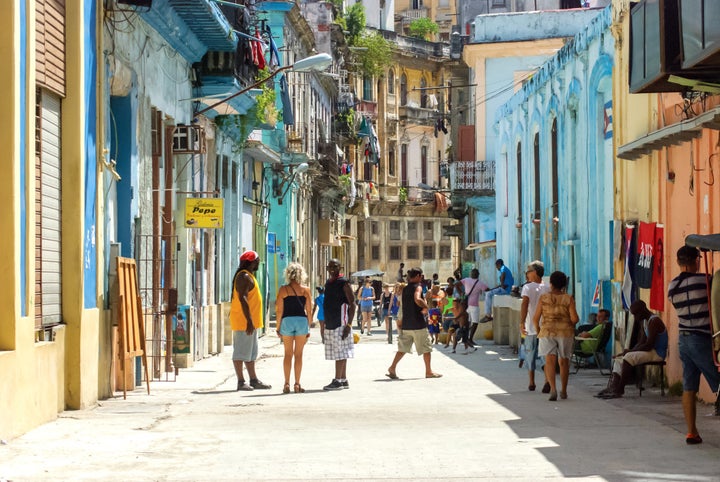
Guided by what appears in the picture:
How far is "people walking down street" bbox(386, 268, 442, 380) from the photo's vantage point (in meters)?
20.2

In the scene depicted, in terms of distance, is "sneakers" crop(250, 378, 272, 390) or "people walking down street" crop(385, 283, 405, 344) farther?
"people walking down street" crop(385, 283, 405, 344)

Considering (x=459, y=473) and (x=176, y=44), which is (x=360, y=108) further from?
(x=459, y=473)

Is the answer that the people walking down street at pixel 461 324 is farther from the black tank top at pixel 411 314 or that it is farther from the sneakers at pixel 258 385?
the sneakers at pixel 258 385

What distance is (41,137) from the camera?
1406 centimetres

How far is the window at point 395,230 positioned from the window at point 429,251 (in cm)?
191

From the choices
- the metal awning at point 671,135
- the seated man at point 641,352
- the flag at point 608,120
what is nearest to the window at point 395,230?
the flag at point 608,120

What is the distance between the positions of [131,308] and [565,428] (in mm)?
5759

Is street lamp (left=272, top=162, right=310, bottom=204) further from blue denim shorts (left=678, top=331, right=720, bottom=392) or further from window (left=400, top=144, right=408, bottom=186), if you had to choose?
window (left=400, top=144, right=408, bottom=186)

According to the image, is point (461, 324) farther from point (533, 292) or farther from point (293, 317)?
point (293, 317)

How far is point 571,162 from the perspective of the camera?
25.0 metres

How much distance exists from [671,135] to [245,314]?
538cm

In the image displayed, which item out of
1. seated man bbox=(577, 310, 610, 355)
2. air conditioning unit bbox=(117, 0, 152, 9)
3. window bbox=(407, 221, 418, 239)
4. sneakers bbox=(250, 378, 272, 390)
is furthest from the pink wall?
window bbox=(407, 221, 418, 239)

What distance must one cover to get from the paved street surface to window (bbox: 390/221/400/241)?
5617 cm

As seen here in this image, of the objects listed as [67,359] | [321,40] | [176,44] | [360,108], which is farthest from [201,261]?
[360,108]
